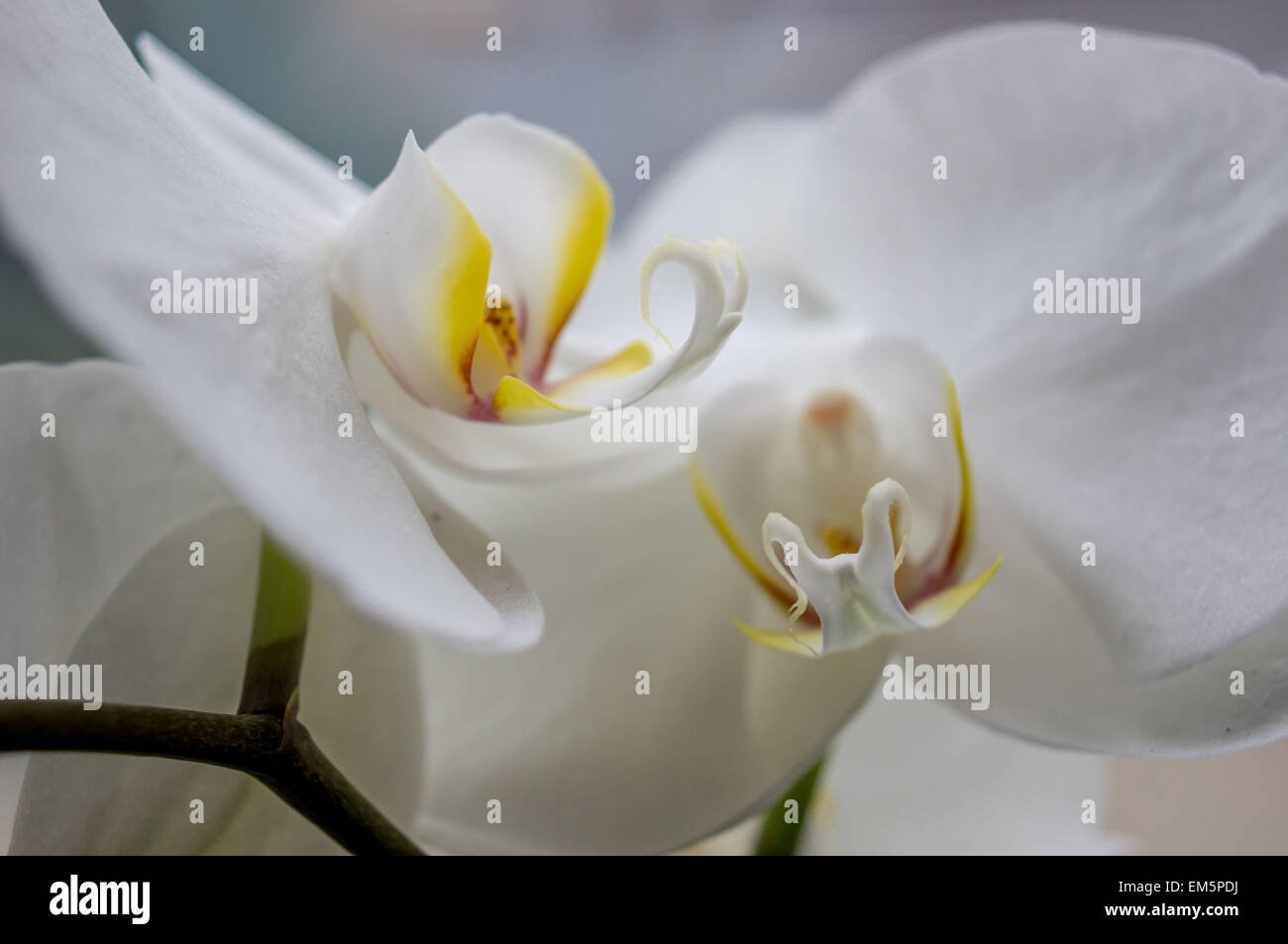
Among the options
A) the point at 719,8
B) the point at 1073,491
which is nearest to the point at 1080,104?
the point at 1073,491

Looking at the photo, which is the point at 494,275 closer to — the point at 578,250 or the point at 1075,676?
the point at 578,250

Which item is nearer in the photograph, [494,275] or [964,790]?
[494,275]

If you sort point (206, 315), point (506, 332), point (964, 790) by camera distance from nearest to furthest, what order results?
point (206, 315) → point (506, 332) → point (964, 790)

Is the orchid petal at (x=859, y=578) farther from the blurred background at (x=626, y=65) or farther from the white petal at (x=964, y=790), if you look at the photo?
the blurred background at (x=626, y=65)
